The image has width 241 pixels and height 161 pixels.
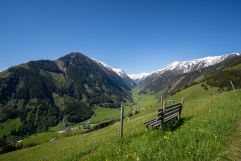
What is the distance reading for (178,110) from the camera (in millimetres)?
23641

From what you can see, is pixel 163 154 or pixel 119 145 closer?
pixel 163 154

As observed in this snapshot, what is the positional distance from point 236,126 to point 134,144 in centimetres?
680

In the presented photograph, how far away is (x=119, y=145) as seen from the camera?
16.3 m

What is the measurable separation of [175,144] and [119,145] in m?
3.92

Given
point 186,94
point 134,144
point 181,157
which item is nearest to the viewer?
point 181,157

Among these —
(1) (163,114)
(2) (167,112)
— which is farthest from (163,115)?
(2) (167,112)

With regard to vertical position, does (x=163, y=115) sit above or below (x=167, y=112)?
below

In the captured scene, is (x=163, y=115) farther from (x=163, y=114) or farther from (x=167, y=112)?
Result: (x=167, y=112)

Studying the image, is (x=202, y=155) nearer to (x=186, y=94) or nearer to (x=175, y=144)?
(x=175, y=144)

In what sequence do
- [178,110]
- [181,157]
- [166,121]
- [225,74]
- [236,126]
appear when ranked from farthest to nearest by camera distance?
[225,74] < [178,110] < [166,121] < [236,126] < [181,157]

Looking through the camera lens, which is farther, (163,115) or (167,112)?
(167,112)

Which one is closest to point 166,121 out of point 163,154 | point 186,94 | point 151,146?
point 151,146

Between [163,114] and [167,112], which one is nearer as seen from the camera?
[163,114]

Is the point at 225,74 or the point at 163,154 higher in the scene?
the point at 225,74
